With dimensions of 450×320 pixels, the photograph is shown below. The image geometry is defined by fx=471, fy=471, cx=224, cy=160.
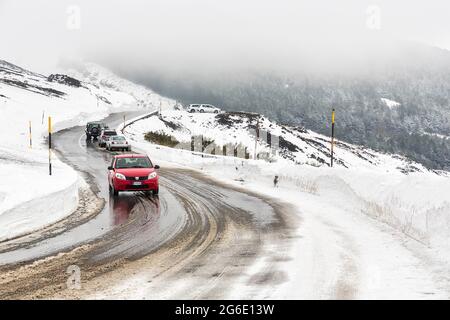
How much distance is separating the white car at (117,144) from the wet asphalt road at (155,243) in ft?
62.2

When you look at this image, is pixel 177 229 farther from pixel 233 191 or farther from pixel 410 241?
pixel 233 191

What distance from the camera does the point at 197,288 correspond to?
21.6 ft

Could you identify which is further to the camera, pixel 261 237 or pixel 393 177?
pixel 393 177

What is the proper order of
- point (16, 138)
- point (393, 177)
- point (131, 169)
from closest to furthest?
1. point (393, 177)
2. point (131, 169)
3. point (16, 138)

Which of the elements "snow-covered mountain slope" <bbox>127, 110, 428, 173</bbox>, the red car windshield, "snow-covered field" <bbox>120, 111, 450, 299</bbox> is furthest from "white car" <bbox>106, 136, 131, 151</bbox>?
"snow-covered mountain slope" <bbox>127, 110, 428, 173</bbox>

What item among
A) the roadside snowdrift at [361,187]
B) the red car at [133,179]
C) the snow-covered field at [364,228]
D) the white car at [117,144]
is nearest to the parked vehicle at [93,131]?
the roadside snowdrift at [361,187]

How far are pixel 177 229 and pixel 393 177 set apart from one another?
7150 millimetres

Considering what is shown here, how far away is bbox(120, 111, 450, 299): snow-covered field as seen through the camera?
6.89m

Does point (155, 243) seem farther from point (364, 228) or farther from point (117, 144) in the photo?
point (117, 144)

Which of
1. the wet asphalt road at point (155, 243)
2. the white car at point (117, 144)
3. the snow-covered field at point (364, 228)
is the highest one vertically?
the white car at point (117, 144)

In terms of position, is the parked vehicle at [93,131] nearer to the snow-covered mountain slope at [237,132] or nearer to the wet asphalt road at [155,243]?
the snow-covered mountain slope at [237,132]

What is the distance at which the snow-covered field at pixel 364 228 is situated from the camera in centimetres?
689

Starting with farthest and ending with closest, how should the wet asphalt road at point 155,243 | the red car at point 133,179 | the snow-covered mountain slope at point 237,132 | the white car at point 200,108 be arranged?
1. the white car at point 200,108
2. the snow-covered mountain slope at point 237,132
3. the red car at point 133,179
4. the wet asphalt road at point 155,243
